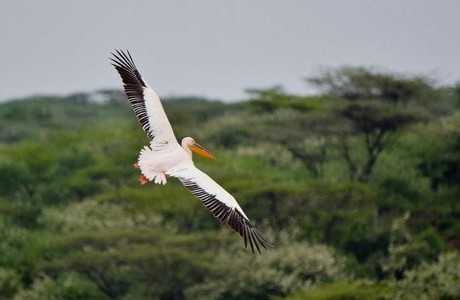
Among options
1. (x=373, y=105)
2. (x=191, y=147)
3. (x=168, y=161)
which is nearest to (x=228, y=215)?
(x=168, y=161)

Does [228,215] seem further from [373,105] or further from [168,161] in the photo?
→ [373,105]

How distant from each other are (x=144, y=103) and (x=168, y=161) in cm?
108

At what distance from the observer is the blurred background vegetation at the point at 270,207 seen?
3903 centimetres

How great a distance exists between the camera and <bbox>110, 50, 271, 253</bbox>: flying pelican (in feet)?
62.4

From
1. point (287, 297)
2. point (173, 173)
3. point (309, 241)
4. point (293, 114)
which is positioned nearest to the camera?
point (173, 173)

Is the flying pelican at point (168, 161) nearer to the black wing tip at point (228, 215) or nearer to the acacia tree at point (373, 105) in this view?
the black wing tip at point (228, 215)

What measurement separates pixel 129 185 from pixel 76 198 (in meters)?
1.69

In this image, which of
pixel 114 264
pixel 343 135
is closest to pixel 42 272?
pixel 114 264

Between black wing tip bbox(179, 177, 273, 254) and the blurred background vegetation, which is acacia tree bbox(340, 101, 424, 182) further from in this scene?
black wing tip bbox(179, 177, 273, 254)

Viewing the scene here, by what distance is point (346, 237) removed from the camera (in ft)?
142

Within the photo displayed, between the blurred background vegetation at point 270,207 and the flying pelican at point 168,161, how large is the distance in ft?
52.5

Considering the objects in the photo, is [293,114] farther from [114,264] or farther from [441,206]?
[114,264]

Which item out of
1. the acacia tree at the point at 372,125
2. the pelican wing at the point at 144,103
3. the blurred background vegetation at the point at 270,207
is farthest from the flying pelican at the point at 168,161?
the acacia tree at the point at 372,125

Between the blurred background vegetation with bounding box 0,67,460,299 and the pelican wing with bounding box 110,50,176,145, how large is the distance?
628 inches
